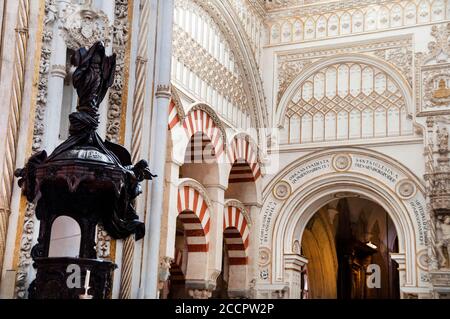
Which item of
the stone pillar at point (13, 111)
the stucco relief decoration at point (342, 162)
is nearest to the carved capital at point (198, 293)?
the stucco relief decoration at point (342, 162)

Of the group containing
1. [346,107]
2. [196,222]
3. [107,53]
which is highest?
[346,107]

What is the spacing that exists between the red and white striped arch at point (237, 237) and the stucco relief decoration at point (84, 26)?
548cm

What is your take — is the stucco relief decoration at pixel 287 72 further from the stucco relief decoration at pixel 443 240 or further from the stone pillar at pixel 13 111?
the stone pillar at pixel 13 111

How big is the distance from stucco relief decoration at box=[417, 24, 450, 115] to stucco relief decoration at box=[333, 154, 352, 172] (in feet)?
4.17

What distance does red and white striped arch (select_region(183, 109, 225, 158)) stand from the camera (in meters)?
9.26

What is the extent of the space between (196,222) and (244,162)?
1.67 meters

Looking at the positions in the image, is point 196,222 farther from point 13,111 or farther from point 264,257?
point 13,111

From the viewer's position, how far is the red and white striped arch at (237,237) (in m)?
10.7

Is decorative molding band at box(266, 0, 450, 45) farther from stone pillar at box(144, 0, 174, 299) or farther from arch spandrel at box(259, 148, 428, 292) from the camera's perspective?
stone pillar at box(144, 0, 174, 299)

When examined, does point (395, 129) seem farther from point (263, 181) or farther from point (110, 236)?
point (110, 236)

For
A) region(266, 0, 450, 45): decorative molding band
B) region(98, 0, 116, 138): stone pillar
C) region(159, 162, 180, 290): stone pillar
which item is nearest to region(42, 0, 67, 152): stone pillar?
region(98, 0, 116, 138): stone pillar

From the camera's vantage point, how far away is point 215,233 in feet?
32.2

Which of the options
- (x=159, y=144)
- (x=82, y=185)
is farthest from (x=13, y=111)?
(x=159, y=144)
